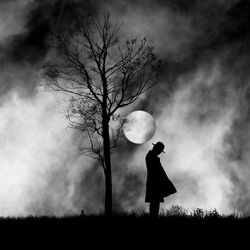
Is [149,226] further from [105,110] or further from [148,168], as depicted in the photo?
[105,110]

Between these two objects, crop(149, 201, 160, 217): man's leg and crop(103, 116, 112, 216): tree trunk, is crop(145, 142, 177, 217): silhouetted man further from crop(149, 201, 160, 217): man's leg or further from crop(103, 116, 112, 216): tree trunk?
crop(103, 116, 112, 216): tree trunk

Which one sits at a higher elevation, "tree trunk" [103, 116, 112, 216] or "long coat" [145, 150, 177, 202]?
"tree trunk" [103, 116, 112, 216]

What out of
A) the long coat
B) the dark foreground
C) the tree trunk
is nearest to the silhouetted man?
the long coat

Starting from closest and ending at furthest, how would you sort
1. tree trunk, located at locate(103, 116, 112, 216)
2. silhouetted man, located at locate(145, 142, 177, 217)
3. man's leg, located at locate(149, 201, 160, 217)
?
man's leg, located at locate(149, 201, 160, 217)
silhouetted man, located at locate(145, 142, 177, 217)
tree trunk, located at locate(103, 116, 112, 216)

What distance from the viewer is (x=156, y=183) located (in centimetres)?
988

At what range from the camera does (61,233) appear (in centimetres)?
745

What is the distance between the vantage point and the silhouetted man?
9.84 metres

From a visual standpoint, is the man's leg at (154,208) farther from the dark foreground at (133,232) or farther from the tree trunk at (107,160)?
the tree trunk at (107,160)

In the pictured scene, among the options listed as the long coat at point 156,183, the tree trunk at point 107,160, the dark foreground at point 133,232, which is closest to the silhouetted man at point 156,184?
the long coat at point 156,183

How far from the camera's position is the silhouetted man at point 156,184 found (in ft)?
32.3

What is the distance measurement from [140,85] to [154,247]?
13.3m

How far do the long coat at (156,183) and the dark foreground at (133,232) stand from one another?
688 millimetres

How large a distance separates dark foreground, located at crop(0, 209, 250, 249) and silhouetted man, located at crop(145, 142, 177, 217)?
607 mm

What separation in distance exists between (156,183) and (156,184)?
28 millimetres
